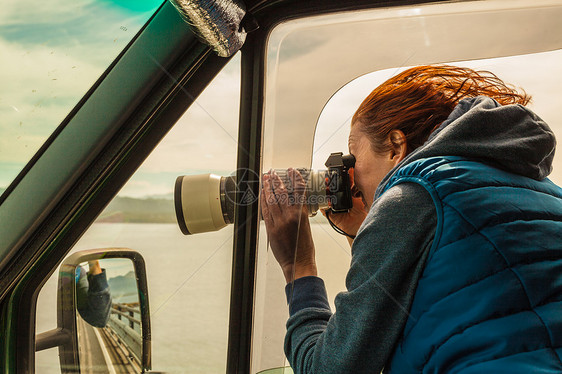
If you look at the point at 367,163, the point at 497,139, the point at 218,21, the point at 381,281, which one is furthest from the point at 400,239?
the point at 218,21

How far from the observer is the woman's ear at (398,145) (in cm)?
79

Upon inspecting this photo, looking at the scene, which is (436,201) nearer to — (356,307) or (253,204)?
(356,307)

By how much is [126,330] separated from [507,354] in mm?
884

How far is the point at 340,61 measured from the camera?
110 cm

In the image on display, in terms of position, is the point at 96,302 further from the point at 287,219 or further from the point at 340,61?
the point at 340,61

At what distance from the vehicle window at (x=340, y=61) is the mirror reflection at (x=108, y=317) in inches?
12.6

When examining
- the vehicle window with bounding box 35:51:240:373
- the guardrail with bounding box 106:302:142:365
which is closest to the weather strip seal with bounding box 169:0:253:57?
the vehicle window with bounding box 35:51:240:373

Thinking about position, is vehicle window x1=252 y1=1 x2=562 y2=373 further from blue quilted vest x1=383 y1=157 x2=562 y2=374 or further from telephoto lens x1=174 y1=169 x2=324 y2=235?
blue quilted vest x1=383 y1=157 x2=562 y2=374

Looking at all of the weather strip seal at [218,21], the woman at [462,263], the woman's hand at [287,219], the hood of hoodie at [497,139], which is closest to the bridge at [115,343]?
the woman's hand at [287,219]

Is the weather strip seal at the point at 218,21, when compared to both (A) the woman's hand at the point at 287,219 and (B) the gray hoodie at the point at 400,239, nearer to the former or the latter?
(A) the woman's hand at the point at 287,219

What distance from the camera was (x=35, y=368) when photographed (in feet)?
3.17

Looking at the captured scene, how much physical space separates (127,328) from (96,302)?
4.0 inches

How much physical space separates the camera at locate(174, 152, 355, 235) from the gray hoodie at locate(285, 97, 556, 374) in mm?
322

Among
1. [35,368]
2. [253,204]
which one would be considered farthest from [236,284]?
[35,368]
